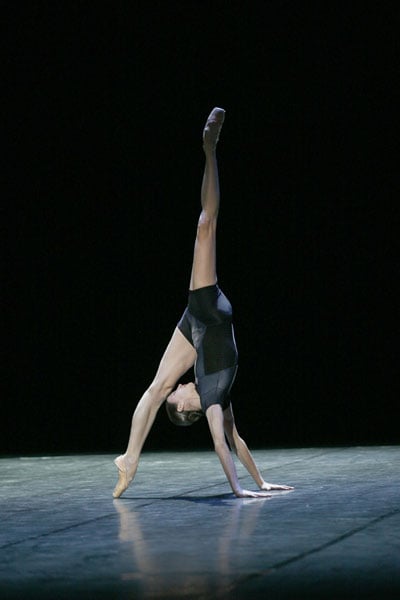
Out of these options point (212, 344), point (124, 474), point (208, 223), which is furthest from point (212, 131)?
point (124, 474)

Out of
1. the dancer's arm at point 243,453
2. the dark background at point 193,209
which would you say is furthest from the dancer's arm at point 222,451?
the dark background at point 193,209

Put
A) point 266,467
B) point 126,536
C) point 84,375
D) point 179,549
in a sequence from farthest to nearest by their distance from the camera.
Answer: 1. point 84,375
2. point 266,467
3. point 126,536
4. point 179,549

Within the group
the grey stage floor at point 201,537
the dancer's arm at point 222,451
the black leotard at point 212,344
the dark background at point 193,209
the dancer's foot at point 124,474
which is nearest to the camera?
the grey stage floor at point 201,537

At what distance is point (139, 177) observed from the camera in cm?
739

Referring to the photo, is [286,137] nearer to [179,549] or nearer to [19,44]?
[19,44]

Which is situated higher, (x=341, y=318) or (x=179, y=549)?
(x=341, y=318)

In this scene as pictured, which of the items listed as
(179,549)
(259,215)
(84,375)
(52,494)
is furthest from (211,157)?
(84,375)

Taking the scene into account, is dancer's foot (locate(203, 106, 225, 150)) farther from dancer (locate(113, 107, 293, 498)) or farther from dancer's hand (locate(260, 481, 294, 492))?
dancer's hand (locate(260, 481, 294, 492))

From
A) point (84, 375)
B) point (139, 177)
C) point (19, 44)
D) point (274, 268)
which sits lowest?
point (84, 375)

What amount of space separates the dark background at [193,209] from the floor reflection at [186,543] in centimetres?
344

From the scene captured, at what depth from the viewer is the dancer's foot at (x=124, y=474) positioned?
412cm

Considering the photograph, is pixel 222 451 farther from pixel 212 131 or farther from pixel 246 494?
pixel 212 131

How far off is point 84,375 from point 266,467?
8.28ft

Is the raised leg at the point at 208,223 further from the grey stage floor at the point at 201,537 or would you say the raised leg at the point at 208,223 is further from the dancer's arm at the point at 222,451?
the grey stage floor at the point at 201,537
